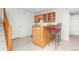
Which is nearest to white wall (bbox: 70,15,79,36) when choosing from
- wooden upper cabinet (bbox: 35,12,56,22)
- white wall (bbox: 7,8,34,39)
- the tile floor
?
the tile floor

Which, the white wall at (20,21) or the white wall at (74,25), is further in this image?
the white wall at (74,25)

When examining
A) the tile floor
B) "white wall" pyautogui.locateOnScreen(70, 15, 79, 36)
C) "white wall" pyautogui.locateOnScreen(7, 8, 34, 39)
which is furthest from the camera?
"white wall" pyautogui.locateOnScreen(70, 15, 79, 36)

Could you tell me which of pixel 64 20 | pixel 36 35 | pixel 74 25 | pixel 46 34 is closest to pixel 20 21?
pixel 36 35

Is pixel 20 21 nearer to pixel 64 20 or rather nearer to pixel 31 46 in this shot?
pixel 31 46

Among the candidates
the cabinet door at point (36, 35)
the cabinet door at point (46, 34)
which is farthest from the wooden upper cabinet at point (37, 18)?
the cabinet door at point (46, 34)

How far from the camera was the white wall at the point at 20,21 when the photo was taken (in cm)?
195

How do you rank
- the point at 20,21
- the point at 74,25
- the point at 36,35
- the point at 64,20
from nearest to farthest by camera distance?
the point at 20,21, the point at 64,20, the point at 36,35, the point at 74,25

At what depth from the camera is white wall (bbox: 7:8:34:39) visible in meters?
1.95

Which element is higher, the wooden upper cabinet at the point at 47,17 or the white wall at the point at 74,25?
the wooden upper cabinet at the point at 47,17

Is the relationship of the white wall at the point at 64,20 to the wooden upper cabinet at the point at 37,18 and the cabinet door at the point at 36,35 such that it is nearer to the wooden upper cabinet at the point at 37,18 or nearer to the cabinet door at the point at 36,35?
the wooden upper cabinet at the point at 37,18

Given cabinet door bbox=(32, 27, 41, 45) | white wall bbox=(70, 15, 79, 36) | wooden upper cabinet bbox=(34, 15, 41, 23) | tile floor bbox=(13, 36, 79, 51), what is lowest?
tile floor bbox=(13, 36, 79, 51)

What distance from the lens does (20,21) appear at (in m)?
1.99

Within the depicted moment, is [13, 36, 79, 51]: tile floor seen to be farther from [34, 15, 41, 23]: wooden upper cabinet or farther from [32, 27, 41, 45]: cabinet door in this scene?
[34, 15, 41, 23]: wooden upper cabinet
